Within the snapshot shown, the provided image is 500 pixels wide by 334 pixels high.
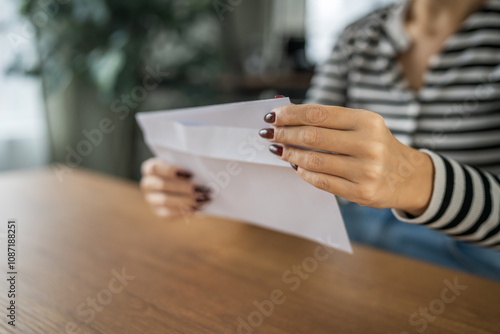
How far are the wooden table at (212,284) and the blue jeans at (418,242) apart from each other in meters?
0.22

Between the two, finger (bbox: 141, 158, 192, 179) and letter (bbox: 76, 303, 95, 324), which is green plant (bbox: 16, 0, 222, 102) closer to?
finger (bbox: 141, 158, 192, 179)

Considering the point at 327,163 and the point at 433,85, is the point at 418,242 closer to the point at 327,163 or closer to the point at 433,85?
the point at 433,85

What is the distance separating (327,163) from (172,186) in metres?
0.33

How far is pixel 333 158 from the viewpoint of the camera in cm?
39

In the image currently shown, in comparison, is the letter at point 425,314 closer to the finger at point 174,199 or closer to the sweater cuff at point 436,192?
the sweater cuff at point 436,192

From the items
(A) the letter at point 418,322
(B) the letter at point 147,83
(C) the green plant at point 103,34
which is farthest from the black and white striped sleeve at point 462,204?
(B) the letter at point 147,83

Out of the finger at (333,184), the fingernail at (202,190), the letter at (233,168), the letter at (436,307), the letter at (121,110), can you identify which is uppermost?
the finger at (333,184)

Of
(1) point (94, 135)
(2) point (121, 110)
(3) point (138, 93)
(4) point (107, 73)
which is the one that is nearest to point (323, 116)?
(4) point (107, 73)

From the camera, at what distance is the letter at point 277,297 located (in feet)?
1.52

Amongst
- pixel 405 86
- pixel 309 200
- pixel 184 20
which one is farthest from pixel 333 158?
pixel 184 20

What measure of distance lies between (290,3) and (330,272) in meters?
3.54

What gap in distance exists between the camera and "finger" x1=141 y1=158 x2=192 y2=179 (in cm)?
63

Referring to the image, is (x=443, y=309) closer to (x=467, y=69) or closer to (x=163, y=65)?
(x=467, y=69)

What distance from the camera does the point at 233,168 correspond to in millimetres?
507
